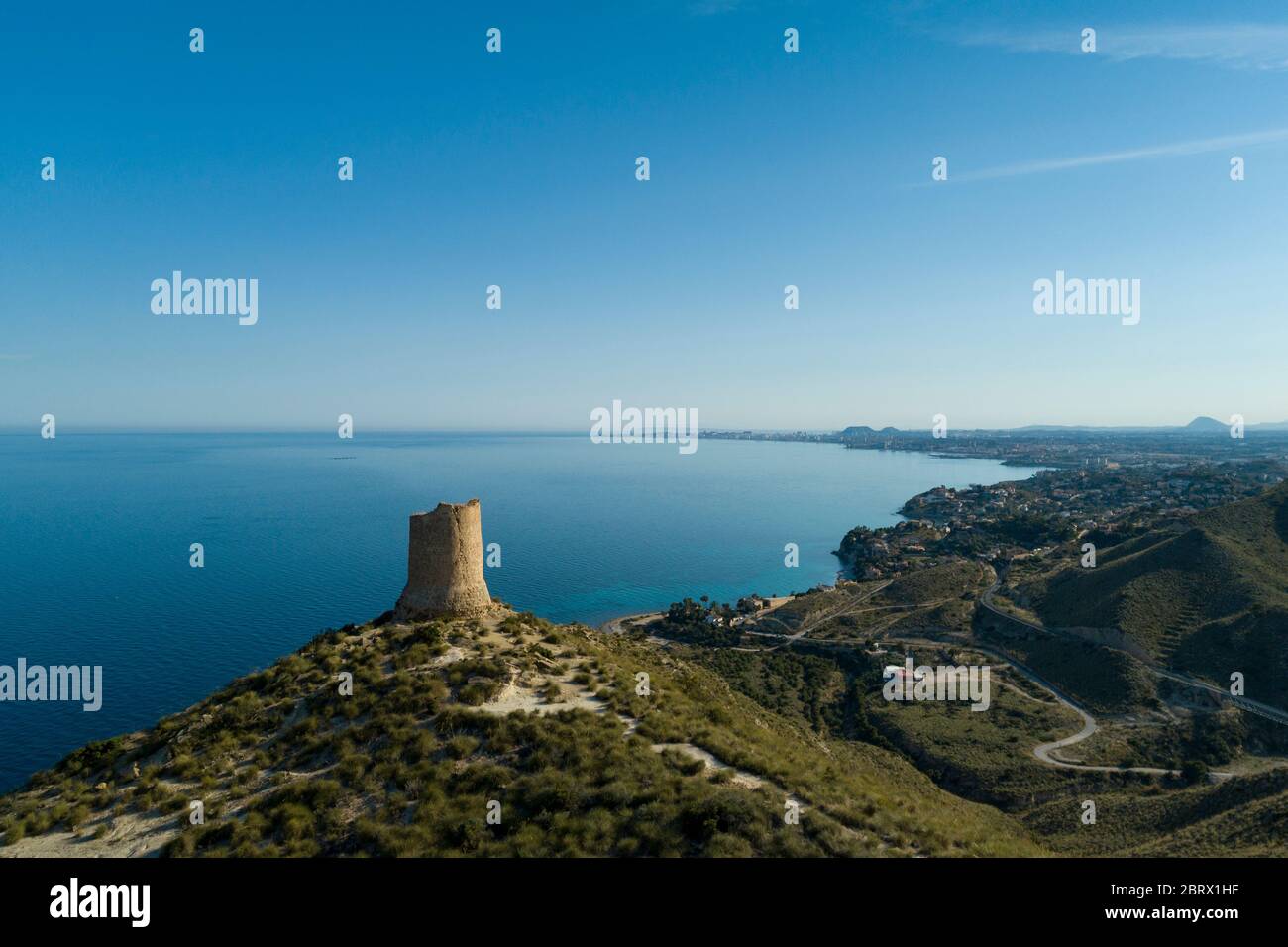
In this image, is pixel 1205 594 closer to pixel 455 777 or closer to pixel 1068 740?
pixel 1068 740

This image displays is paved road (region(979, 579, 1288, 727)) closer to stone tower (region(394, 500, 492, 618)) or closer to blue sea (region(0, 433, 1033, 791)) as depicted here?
stone tower (region(394, 500, 492, 618))

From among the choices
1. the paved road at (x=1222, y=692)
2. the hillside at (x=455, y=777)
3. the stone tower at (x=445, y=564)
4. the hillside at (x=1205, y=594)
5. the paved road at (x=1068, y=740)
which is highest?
the stone tower at (x=445, y=564)

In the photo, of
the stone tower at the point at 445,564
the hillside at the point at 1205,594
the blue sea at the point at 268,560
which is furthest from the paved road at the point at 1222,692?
the blue sea at the point at 268,560

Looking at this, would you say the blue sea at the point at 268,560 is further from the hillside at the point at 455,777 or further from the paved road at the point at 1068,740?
the paved road at the point at 1068,740

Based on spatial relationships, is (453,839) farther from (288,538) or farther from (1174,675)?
(288,538)

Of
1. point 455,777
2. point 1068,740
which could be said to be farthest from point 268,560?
point 1068,740
